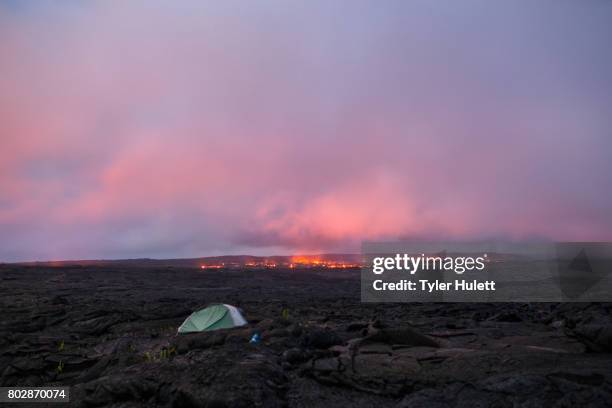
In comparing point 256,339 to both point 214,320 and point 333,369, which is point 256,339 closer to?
point 333,369

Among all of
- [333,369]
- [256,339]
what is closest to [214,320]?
[256,339]

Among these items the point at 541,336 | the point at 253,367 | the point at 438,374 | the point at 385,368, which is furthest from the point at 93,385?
the point at 541,336

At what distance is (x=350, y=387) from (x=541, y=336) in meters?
9.42

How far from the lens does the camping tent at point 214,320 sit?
20875 millimetres

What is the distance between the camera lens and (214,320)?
2108cm

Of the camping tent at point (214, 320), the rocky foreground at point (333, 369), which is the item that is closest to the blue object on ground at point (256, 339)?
the rocky foreground at point (333, 369)

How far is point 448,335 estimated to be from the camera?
1805cm

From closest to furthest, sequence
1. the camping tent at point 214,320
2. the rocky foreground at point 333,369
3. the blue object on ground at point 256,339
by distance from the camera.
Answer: the rocky foreground at point 333,369 < the blue object on ground at point 256,339 < the camping tent at point 214,320

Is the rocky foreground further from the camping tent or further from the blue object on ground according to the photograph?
the camping tent

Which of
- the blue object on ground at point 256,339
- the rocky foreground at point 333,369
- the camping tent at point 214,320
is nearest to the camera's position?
the rocky foreground at point 333,369

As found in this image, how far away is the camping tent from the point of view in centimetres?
2088

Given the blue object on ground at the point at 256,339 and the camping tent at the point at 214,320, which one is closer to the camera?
the blue object on ground at the point at 256,339

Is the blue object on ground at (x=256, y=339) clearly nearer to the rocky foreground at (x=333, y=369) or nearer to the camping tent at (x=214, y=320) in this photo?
the rocky foreground at (x=333, y=369)

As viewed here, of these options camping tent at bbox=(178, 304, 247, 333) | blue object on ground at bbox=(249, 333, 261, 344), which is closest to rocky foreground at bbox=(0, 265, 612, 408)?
blue object on ground at bbox=(249, 333, 261, 344)
